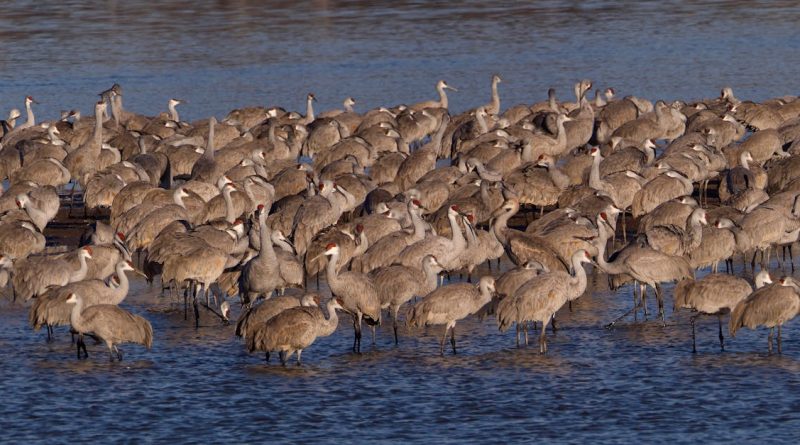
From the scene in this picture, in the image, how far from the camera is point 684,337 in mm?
18484

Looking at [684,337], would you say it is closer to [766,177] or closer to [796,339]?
[796,339]

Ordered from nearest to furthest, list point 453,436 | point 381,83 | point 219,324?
point 453,436 → point 219,324 → point 381,83

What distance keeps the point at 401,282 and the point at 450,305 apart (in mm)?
1101

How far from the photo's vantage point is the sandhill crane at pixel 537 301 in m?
17.9

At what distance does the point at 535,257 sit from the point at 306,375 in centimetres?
456

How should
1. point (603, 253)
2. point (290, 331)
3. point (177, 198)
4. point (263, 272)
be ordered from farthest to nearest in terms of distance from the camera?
point (177, 198) < point (603, 253) < point (263, 272) < point (290, 331)

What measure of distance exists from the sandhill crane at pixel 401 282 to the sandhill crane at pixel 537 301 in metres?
1.29

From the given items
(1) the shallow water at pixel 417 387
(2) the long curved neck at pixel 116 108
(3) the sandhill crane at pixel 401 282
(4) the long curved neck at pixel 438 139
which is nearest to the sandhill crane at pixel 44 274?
(1) the shallow water at pixel 417 387

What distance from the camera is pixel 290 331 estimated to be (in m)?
17.1

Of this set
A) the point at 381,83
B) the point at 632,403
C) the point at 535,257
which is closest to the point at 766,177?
the point at 535,257

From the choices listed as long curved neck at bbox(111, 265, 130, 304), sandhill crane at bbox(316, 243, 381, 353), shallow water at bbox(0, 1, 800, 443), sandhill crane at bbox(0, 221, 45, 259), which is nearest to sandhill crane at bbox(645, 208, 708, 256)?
shallow water at bbox(0, 1, 800, 443)

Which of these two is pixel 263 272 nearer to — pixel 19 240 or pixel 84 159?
pixel 19 240

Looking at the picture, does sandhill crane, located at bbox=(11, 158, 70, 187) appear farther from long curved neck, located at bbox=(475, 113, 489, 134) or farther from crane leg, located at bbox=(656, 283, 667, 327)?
crane leg, located at bbox=(656, 283, 667, 327)

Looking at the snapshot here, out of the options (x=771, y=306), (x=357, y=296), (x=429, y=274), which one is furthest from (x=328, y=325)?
(x=771, y=306)
